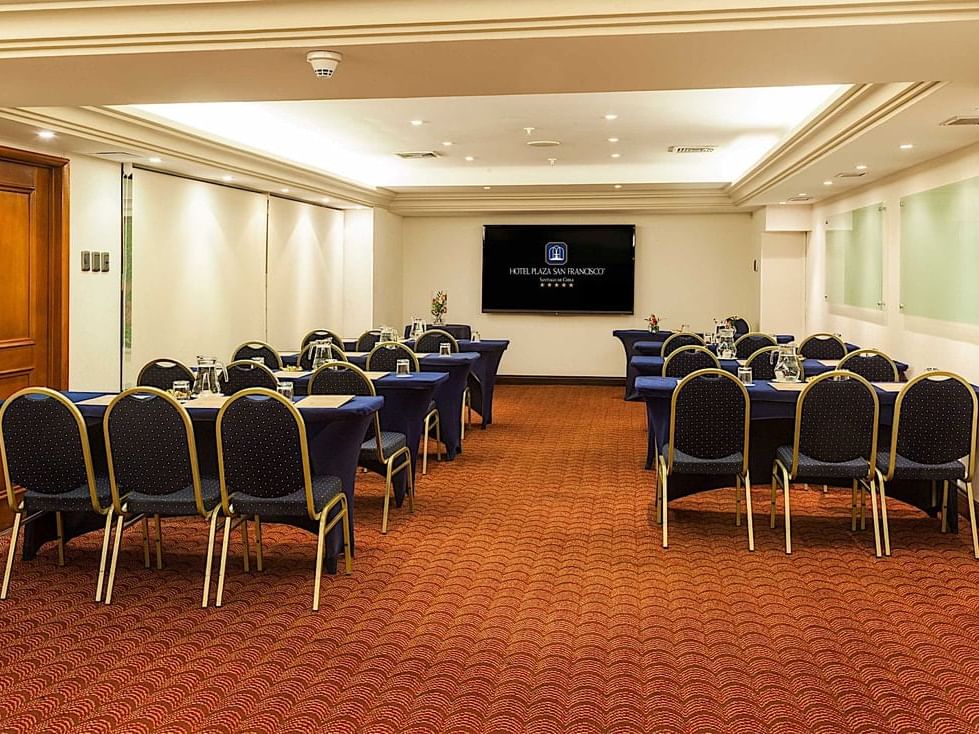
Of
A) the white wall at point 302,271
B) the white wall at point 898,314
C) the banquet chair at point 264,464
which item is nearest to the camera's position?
the banquet chair at point 264,464

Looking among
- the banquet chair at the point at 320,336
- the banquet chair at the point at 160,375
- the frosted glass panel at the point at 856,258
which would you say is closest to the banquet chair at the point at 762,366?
the frosted glass panel at the point at 856,258

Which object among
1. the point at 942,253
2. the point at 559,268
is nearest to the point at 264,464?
the point at 942,253

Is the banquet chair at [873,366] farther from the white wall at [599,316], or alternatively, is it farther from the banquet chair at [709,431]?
the white wall at [599,316]

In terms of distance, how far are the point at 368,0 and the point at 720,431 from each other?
306 centimetres

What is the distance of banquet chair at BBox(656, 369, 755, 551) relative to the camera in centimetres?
565

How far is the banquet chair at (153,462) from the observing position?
4605 millimetres

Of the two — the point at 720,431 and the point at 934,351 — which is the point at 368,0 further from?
the point at 934,351

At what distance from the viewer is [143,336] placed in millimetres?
8734

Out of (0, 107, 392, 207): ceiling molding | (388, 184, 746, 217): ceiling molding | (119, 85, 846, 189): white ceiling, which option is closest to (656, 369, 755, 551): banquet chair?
(119, 85, 846, 189): white ceiling

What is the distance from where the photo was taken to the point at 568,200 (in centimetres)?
1423

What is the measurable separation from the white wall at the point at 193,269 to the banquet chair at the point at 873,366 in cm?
571

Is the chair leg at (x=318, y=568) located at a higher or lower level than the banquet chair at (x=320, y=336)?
lower

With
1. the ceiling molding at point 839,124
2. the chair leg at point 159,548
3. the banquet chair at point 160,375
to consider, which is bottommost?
the chair leg at point 159,548

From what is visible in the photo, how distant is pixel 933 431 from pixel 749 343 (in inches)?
174
